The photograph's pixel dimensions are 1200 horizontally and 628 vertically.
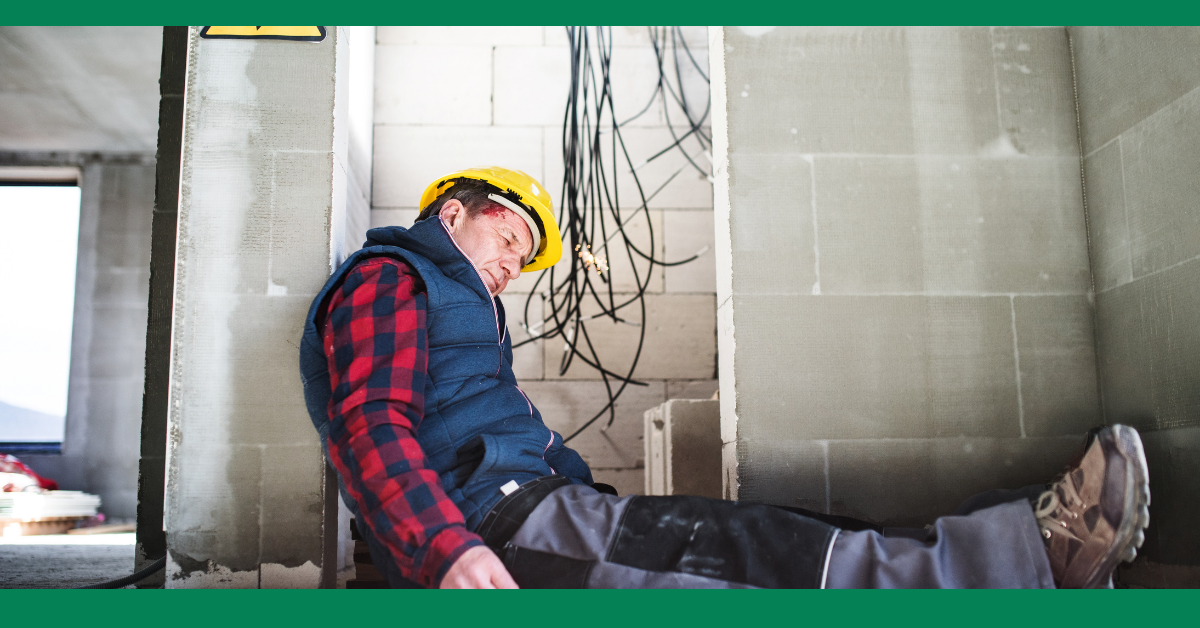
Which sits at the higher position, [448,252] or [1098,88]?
[1098,88]

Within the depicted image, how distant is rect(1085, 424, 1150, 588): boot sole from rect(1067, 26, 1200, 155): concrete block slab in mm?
928

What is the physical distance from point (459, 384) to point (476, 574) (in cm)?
47

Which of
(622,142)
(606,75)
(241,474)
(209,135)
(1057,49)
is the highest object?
(606,75)

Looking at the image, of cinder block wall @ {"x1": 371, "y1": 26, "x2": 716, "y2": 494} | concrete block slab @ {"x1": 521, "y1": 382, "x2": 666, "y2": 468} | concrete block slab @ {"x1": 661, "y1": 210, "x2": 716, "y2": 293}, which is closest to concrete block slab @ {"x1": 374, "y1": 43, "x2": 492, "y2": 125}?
cinder block wall @ {"x1": 371, "y1": 26, "x2": 716, "y2": 494}

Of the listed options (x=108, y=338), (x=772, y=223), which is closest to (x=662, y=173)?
(x=772, y=223)

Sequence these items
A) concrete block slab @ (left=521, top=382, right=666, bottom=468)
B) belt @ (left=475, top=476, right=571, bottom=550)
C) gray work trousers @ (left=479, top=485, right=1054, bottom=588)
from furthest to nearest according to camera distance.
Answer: concrete block slab @ (left=521, top=382, right=666, bottom=468) → belt @ (left=475, top=476, right=571, bottom=550) → gray work trousers @ (left=479, top=485, right=1054, bottom=588)

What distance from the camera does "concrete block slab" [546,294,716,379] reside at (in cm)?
356

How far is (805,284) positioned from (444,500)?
3.66 ft

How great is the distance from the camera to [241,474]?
1726mm

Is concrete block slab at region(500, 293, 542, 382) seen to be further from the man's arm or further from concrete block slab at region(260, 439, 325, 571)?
the man's arm

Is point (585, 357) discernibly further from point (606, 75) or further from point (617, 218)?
point (606, 75)

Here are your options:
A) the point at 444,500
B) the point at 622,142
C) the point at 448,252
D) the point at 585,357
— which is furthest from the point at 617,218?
the point at 444,500

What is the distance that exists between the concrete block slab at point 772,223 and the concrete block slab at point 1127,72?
2.48 feet

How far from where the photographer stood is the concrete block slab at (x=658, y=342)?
11.7ft
